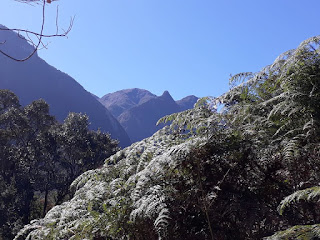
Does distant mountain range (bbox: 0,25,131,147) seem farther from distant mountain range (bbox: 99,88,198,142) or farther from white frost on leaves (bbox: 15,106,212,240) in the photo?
white frost on leaves (bbox: 15,106,212,240)

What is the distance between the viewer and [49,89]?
113312 mm

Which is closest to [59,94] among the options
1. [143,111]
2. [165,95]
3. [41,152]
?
[143,111]

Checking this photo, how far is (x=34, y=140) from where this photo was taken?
53.1 ft

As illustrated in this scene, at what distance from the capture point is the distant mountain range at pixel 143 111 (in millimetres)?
142125

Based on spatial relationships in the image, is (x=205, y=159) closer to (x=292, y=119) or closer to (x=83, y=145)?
(x=292, y=119)

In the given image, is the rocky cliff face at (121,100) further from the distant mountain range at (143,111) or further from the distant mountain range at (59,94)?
the distant mountain range at (59,94)

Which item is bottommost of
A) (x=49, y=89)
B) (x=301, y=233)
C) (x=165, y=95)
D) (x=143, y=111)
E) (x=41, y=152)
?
(x=301, y=233)

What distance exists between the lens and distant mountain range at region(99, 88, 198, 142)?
142125mm

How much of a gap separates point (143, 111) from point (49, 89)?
48908mm

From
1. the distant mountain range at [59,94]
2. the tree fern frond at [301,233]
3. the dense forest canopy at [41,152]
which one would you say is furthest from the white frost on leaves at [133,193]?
the distant mountain range at [59,94]

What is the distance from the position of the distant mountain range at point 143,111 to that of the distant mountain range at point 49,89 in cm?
2100

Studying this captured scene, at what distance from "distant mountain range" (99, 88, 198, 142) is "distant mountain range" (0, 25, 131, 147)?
68.9ft

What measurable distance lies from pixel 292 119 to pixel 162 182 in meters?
1.32

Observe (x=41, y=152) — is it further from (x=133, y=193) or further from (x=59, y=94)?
(x=59, y=94)
